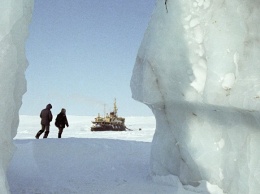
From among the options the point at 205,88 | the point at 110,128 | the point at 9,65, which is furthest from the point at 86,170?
the point at 110,128

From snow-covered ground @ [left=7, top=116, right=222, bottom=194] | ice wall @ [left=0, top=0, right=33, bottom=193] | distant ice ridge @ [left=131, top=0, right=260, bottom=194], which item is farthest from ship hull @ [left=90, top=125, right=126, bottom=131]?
ice wall @ [left=0, top=0, right=33, bottom=193]

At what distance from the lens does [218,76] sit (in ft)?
14.6

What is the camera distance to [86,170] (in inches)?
266

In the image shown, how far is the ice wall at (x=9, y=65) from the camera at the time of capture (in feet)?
11.8

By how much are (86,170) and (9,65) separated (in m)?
3.52

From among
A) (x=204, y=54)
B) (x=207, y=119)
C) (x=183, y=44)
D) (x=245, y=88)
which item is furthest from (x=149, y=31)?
(x=245, y=88)

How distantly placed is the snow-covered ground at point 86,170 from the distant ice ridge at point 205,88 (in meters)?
0.37

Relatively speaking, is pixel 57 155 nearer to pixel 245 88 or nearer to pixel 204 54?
pixel 204 54

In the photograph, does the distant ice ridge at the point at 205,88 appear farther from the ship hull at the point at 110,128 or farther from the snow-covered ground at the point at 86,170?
the ship hull at the point at 110,128

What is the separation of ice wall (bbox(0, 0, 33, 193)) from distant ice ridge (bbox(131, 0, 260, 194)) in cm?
211

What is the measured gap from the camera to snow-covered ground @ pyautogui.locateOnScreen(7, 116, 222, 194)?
17.4ft

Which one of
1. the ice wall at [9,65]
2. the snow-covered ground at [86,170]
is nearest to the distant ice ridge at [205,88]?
the snow-covered ground at [86,170]

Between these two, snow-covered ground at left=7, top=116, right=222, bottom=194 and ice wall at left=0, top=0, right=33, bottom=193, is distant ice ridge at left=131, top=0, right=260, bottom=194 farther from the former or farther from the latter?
ice wall at left=0, top=0, right=33, bottom=193

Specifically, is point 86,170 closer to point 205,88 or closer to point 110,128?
point 205,88
